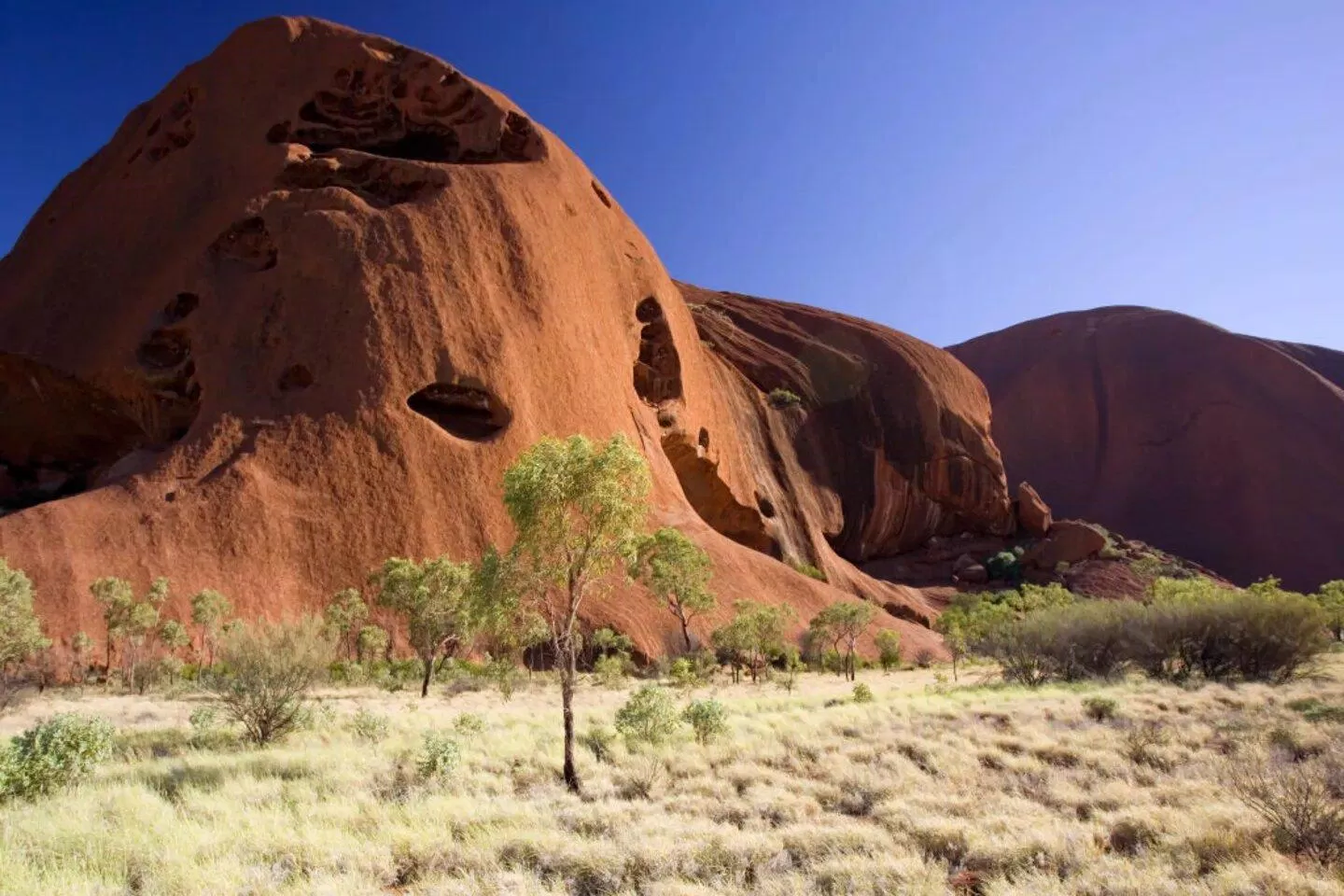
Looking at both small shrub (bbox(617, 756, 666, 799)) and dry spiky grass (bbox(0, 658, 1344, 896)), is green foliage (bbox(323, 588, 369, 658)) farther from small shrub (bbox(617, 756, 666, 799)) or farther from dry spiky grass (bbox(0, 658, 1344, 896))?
small shrub (bbox(617, 756, 666, 799))

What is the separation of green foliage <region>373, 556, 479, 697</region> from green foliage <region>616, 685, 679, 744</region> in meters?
10.7

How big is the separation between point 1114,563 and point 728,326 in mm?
37870

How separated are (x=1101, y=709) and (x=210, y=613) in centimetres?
2397

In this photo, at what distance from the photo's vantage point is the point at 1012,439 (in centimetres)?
9244

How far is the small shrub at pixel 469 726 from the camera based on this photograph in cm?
1347

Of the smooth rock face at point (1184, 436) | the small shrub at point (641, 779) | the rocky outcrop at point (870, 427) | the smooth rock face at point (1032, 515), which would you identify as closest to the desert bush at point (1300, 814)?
the small shrub at point (641, 779)

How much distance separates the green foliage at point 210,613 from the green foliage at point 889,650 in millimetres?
27631

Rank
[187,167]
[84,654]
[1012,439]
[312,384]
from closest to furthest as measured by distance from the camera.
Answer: [84,654] → [312,384] → [187,167] → [1012,439]

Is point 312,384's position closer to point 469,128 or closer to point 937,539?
point 469,128

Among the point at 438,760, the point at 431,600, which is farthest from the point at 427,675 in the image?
the point at 438,760

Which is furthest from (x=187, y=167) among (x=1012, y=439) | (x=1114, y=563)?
(x=1012, y=439)

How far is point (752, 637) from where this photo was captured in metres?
28.3

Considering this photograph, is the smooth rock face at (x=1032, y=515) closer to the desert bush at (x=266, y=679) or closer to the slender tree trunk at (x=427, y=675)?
the slender tree trunk at (x=427, y=675)

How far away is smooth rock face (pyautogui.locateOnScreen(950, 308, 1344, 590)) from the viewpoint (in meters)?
70.5
